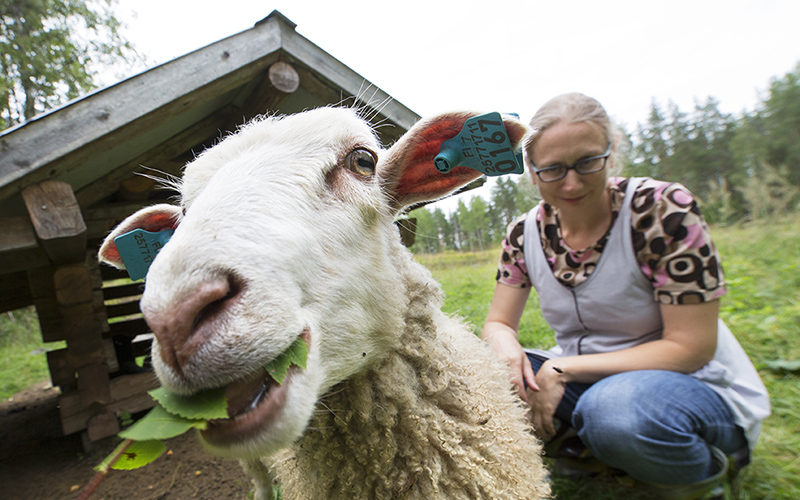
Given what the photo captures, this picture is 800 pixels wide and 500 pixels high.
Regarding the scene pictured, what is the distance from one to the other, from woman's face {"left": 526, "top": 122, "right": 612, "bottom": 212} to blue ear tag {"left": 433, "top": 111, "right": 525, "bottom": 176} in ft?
2.54

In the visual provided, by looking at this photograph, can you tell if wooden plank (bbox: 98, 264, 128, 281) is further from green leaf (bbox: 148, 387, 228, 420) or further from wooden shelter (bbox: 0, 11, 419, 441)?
green leaf (bbox: 148, 387, 228, 420)

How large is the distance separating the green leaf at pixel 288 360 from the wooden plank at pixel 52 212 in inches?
93.9

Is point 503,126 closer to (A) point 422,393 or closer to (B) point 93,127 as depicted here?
(A) point 422,393

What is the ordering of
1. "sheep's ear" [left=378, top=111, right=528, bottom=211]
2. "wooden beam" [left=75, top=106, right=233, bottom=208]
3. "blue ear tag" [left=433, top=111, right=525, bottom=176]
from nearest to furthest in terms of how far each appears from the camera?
"blue ear tag" [left=433, top=111, right=525, bottom=176]
"sheep's ear" [left=378, top=111, right=528, bottom=211]
"wooden beam" [left=75, top=106, right=233, bottom=208]

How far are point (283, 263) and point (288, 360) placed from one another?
24 cm

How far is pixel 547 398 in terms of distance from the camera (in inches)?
78.3

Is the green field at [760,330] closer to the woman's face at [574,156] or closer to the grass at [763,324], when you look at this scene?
the grass at [763,324]

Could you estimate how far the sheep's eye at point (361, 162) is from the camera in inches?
55.3

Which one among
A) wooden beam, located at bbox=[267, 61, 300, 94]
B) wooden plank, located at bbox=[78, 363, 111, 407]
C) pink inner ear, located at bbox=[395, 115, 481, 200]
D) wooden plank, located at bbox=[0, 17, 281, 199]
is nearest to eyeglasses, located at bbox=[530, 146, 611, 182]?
pink inner ear, located at bbox=[395, 115, 481, 200]

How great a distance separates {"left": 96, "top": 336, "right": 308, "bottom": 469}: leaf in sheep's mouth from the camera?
0.81 meters

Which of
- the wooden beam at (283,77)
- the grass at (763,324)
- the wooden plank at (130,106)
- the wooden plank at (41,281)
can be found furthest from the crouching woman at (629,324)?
the wooden plank at (41,281)

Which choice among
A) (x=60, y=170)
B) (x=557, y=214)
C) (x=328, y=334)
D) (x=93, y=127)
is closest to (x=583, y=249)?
(x=557, y=214)

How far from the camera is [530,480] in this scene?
155 cm

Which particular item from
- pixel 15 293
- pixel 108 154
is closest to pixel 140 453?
pixel 108 154
